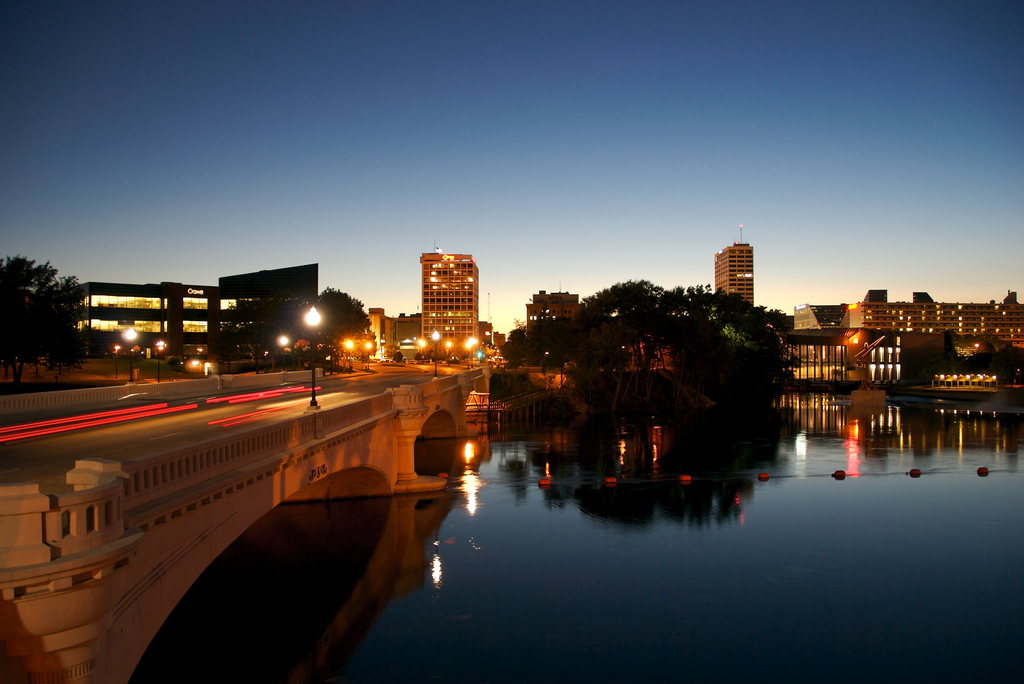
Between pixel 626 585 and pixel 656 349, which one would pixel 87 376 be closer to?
pixel 626 585

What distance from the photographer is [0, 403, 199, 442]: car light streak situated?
16609 mm

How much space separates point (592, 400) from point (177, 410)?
59.7 meters

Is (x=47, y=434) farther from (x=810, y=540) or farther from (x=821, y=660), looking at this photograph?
(x=810, y=540)

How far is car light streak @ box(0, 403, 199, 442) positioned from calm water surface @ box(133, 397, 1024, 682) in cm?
606

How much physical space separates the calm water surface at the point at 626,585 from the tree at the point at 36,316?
2737 centimetres

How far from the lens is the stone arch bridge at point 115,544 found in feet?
22.1

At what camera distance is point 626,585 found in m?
21.5

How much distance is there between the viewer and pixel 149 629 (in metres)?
9.05

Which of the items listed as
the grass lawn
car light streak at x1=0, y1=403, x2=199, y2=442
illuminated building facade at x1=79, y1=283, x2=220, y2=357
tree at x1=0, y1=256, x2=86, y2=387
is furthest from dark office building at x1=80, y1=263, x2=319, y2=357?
car light streak at x1=0, y1=403, x2=199, y2=442

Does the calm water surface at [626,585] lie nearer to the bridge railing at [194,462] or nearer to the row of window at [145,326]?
the bridge railing at [194,462]

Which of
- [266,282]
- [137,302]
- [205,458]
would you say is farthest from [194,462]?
[266,282]

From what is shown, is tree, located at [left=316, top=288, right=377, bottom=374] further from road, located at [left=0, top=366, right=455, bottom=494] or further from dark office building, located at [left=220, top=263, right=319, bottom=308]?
road, located at [left=0, top=366, right=455, bottom=494]

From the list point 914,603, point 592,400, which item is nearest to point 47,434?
point 914,603

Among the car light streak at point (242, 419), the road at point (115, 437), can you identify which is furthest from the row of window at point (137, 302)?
the car light streak at point (242, 419)
